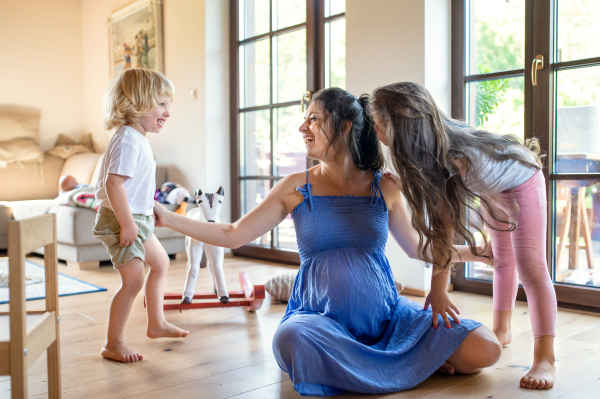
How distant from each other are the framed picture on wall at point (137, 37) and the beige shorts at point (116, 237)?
9.65 ft

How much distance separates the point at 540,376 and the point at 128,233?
1243 millimetres

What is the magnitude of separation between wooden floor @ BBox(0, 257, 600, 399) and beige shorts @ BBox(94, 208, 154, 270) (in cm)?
33

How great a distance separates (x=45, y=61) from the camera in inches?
217

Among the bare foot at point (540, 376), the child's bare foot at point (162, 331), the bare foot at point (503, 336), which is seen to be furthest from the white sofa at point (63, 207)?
the bare foot at point (540, 376)

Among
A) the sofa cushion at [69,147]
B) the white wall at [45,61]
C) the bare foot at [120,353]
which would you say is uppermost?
the white wall at [45,61]

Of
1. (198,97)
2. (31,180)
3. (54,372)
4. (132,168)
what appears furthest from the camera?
(31,180)

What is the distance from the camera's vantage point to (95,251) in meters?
3.50

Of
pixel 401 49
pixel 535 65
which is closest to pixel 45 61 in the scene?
pixel 401 49

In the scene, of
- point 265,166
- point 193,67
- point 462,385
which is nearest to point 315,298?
point 462,385

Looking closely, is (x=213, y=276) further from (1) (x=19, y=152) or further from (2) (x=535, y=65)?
(1) (x=19, y=152)

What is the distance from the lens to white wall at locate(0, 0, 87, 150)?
17.3 feet

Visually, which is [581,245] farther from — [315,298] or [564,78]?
[315,298]

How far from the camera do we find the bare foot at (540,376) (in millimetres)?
1371

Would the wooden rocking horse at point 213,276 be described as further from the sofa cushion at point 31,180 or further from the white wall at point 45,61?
the white wall at point 45,61
